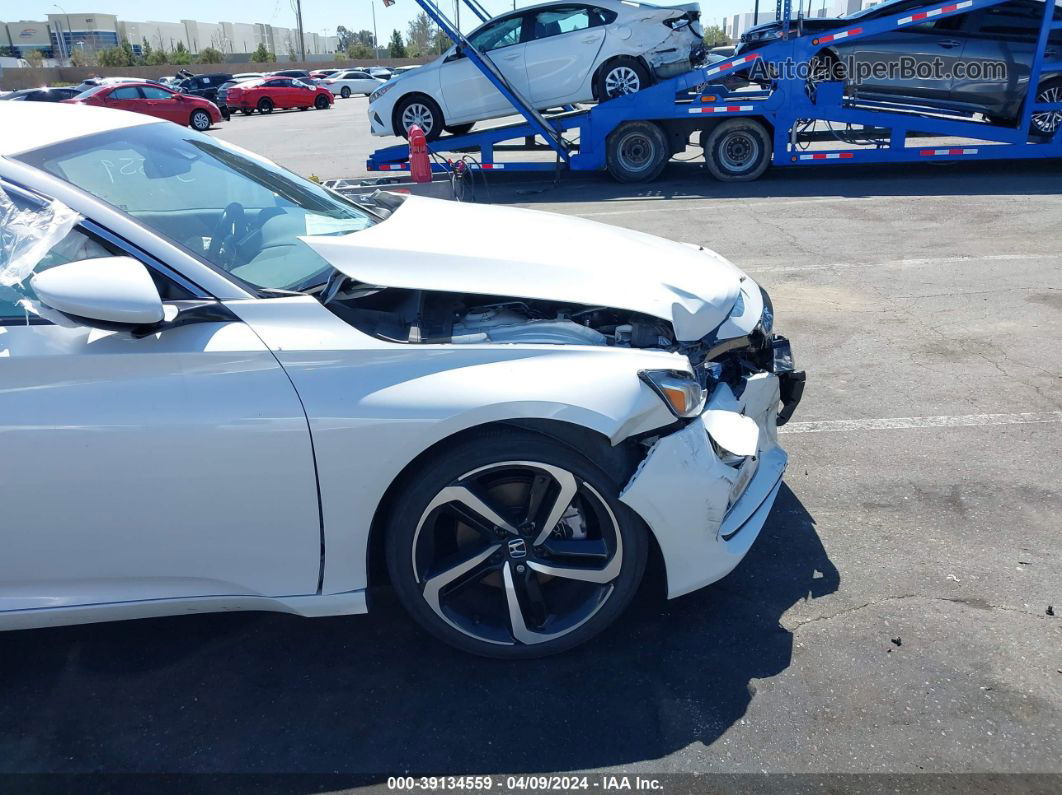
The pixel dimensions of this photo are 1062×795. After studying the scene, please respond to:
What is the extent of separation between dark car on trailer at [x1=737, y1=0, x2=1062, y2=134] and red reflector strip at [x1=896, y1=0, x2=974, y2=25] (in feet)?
0.37

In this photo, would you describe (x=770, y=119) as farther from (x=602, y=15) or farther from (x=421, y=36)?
(x=421, y=36)

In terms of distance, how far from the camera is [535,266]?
10.1 ft

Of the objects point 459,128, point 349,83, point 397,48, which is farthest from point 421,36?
point 459,128

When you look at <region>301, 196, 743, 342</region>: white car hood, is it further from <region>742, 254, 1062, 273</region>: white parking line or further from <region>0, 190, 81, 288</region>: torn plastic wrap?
<region>742, 254, 1062, 273</region>: white parking line

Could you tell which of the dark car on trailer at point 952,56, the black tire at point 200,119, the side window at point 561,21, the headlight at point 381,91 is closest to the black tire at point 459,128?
the headlight at point 381,91

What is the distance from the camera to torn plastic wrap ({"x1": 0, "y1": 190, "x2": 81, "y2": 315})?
8.69 ft

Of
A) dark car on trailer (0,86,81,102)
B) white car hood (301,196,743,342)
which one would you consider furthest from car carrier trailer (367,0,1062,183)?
dark car on trailer (0,86,81,102)

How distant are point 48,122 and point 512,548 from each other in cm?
226

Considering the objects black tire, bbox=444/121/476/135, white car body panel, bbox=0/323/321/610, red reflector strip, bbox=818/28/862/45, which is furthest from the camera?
black tire, bbox=444/121/476/135

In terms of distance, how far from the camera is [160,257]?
2715mm

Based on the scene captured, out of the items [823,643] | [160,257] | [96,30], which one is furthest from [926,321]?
[96,30]

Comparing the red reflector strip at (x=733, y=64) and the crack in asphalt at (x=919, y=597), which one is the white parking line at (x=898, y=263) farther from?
the red reflector strip at (x=733, y=64)

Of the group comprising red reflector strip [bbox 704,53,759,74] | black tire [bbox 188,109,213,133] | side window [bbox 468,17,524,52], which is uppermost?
side window [bbox 468,17,524,52]

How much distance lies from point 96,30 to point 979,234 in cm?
12951
